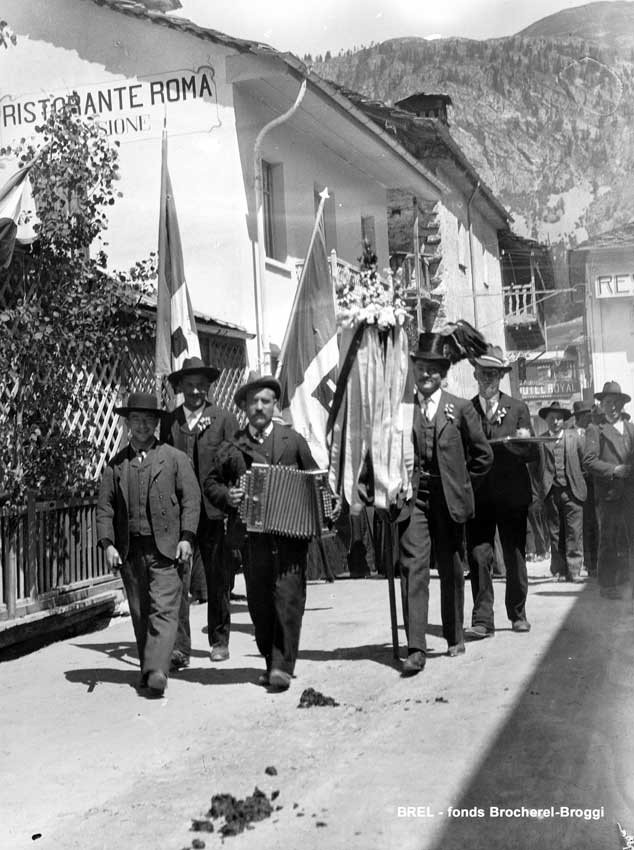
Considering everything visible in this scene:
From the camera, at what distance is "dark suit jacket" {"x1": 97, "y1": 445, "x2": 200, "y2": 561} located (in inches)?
281

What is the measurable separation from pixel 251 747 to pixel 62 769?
0.89 metres

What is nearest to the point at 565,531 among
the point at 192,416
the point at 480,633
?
the point at 480,633

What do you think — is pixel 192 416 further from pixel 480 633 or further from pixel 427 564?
pixel 480 633

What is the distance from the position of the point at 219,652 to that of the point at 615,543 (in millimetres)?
3899

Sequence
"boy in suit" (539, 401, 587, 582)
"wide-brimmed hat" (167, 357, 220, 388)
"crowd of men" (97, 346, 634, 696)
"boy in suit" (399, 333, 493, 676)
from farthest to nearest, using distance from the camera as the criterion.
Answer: "boy in suit" (539, 401, 587, 582)
"wide-brimmed hat" (167, 357, 220, 388)
"boy in suit" (399, 333, 493, 676)
"crowd of men" (97, 346, 634, 696)

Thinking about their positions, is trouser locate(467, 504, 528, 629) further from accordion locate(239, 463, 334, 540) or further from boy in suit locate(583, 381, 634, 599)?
boy in suit locate(583, 381, 634, 599)

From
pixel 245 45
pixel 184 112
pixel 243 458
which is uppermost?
pixel 245 45

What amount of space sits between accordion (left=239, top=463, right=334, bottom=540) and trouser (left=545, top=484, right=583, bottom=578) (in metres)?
5.23

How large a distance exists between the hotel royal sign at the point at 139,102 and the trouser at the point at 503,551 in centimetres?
840

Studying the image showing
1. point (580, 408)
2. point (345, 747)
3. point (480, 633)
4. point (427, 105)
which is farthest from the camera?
point (427, 105)

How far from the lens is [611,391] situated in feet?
33.2

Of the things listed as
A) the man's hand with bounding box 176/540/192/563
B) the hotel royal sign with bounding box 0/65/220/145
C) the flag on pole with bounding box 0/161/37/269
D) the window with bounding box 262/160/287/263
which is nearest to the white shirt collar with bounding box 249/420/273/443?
the man's hand with bounding box 176/540/192/563

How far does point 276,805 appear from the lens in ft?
15.8

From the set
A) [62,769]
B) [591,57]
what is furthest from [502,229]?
[62,769]
